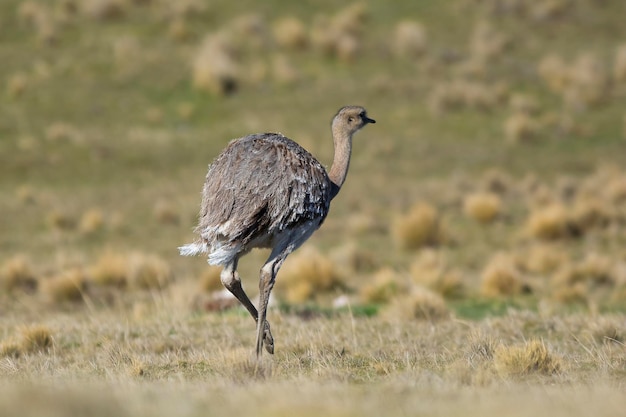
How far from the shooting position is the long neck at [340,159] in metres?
9.48

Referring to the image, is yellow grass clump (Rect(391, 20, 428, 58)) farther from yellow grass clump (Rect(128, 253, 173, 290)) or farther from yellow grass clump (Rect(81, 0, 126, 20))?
yellow grass clump (Rect(128, 253, 173, 290))

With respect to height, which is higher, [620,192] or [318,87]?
[318,87]

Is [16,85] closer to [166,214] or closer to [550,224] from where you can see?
[166,214]

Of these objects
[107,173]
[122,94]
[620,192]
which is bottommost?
[620,192]

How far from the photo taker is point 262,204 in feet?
26.4

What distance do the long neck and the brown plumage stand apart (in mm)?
718

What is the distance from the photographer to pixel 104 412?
211 inches

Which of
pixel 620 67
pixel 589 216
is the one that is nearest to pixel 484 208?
pixel 589 216

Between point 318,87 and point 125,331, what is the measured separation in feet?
68.4

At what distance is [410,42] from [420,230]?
537 inches

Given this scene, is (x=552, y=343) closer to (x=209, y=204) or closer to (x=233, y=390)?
(x=209, y=204)

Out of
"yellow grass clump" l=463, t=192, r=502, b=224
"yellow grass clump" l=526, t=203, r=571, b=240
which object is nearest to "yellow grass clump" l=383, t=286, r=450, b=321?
"yellow grass clump" l=526, t=203, r=571, b=240

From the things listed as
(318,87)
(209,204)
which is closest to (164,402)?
(209,204)

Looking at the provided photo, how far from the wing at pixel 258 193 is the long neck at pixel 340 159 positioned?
0.87 meters
